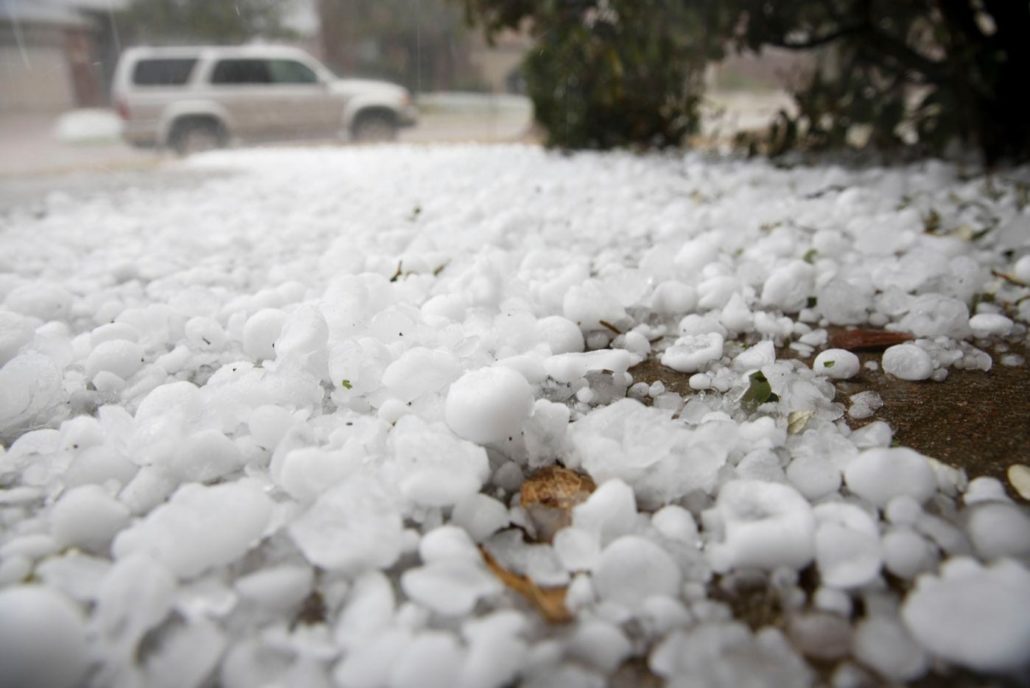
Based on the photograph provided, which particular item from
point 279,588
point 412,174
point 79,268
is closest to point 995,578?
point 279,588

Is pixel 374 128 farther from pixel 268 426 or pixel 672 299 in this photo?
pixel 268 426

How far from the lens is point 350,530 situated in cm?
56

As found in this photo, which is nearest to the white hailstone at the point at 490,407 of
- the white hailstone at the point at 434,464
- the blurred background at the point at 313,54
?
the white hailstone at the point at 434,464

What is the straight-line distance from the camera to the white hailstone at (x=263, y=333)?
964 mm

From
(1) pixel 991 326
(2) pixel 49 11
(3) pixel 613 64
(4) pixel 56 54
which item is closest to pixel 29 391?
(1) pixel 991 326

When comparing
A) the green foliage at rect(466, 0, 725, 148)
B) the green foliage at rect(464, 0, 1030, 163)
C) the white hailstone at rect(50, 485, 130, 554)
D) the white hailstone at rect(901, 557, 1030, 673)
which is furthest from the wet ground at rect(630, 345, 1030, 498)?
the green foliage at rect(466, 0, 725, 148)

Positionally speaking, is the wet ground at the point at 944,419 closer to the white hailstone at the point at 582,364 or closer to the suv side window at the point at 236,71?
the white hailstone at the point at 582,364

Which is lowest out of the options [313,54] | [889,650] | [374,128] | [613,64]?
[889,650]

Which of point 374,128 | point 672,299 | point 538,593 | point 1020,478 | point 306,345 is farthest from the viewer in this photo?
point 374,128

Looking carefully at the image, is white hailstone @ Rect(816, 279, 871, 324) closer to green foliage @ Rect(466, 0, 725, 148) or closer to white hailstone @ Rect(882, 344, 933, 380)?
white hailstone @ Rect(882, 344, 933, 380)

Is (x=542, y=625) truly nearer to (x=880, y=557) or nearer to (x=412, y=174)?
(x=880, y=557)

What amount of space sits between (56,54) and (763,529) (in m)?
5.60

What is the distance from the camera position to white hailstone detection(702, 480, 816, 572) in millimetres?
543

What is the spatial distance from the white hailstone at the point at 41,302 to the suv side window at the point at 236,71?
4.81 m
